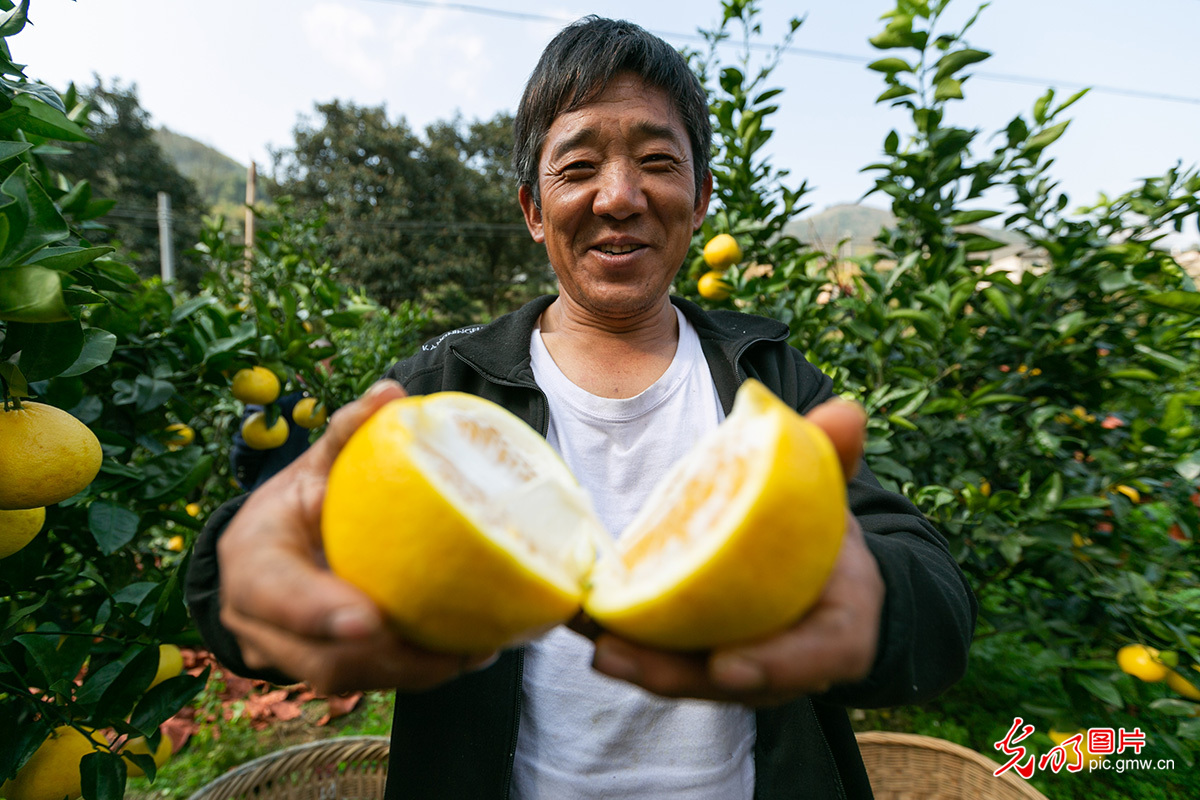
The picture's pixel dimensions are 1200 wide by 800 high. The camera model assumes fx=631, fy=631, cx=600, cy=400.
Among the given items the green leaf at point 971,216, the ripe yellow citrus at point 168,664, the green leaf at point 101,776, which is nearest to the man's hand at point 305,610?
the green leaf at point 101,776

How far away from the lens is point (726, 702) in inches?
27.1

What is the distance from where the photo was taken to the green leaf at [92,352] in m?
1.10

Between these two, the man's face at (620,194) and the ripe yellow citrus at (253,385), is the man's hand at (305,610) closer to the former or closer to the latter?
the man's face at (620,194)

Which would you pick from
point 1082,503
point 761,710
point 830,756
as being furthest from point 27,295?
point 1082,503

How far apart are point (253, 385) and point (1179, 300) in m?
2.77

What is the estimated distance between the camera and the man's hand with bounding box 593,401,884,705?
63 centimetres

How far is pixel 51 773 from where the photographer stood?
1184 mm

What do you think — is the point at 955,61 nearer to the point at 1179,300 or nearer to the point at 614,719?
the point at 1179,300

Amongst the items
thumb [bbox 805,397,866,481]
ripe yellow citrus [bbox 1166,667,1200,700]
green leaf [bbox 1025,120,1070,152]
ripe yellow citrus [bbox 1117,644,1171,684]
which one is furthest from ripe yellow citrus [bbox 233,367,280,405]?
ripe yellow citrus [bbox 1166,667,1200,700]

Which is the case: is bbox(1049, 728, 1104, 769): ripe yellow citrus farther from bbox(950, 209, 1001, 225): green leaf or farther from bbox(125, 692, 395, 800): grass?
bbox(125, 692, 395, 800): grass

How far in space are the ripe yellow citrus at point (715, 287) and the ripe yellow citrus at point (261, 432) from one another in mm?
1596

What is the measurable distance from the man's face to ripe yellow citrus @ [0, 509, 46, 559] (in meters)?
1.12

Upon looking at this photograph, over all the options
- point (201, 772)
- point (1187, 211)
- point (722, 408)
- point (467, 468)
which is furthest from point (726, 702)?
point (201, 772)

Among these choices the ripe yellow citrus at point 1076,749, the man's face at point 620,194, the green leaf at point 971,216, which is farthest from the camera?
the ripe yellow citrus at point 1076,749
